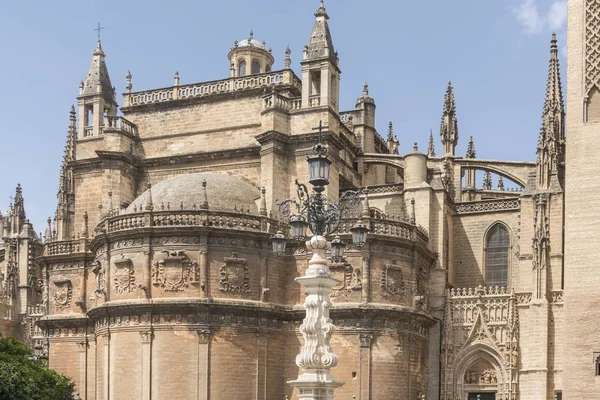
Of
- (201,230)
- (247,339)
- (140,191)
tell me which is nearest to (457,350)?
(247,339)

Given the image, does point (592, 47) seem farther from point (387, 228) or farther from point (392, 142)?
point (392, 142)

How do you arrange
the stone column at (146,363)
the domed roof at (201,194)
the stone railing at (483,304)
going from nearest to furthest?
the stone column at (146,363) → the domed roof at (201,194) → the stone railing at (483,304)

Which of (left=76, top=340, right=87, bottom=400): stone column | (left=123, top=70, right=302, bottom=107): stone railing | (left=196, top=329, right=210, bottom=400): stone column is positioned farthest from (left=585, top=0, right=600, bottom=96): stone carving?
(left=76, top=340, right=87, bottom=400): stone column

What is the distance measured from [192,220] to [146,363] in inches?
214

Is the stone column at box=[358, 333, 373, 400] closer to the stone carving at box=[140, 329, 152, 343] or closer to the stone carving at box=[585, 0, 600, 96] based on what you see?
the stone carving at box=[140, 329, 152, 343]

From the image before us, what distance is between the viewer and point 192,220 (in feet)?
127

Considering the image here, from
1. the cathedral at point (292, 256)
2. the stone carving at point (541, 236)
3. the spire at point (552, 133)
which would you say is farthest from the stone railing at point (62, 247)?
the spire at point (552, 133)

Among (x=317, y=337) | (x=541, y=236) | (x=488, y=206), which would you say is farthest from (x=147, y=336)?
(x=317, y=337)

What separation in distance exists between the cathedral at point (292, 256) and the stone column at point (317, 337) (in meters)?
16.2

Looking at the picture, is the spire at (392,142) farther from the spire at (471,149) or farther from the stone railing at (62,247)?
the stone railing at (62,247)

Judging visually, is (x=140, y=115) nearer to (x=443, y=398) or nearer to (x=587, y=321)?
(x=443, y=398)

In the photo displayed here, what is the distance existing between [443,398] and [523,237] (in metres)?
7.08

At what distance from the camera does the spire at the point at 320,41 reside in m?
42.6

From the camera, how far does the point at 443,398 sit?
41.5 meters
